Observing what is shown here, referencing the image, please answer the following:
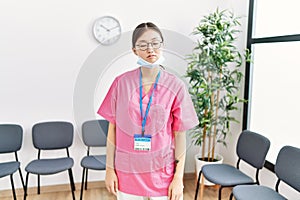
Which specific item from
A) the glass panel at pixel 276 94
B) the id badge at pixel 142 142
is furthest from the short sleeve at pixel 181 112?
the glass panel at pixel 276 94

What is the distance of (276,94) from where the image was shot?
2383 mm

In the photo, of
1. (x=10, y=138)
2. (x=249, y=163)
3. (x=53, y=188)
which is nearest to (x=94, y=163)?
(x=53, y=188)

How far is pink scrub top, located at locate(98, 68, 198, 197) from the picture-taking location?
1.20 m

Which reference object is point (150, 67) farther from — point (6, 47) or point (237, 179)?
point (6, 47)

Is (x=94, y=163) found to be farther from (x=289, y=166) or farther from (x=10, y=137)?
(x=289, y=166)

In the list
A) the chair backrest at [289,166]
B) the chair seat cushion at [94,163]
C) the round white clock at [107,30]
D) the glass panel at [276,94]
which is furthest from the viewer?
the round white clock at [107,30]

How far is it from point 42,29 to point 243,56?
2.03 metres

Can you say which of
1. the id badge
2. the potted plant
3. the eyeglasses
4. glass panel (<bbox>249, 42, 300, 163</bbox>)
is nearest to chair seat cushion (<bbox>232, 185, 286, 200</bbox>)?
glass panel (<bbox>249, 42, 300, 163</bbox>)

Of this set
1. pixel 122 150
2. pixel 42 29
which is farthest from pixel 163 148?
pixel 42 29

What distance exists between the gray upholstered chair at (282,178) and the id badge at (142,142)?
0.95m

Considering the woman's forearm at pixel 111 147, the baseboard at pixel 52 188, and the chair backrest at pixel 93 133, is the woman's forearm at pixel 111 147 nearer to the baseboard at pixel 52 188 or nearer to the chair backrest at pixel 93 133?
the chair backrest at pixel 93 133

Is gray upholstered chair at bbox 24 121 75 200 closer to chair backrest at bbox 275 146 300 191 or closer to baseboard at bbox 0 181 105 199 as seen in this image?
baseboard at bbox 0 181 105 199

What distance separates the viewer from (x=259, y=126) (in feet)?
8.65

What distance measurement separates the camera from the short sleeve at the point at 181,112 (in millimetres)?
1216
